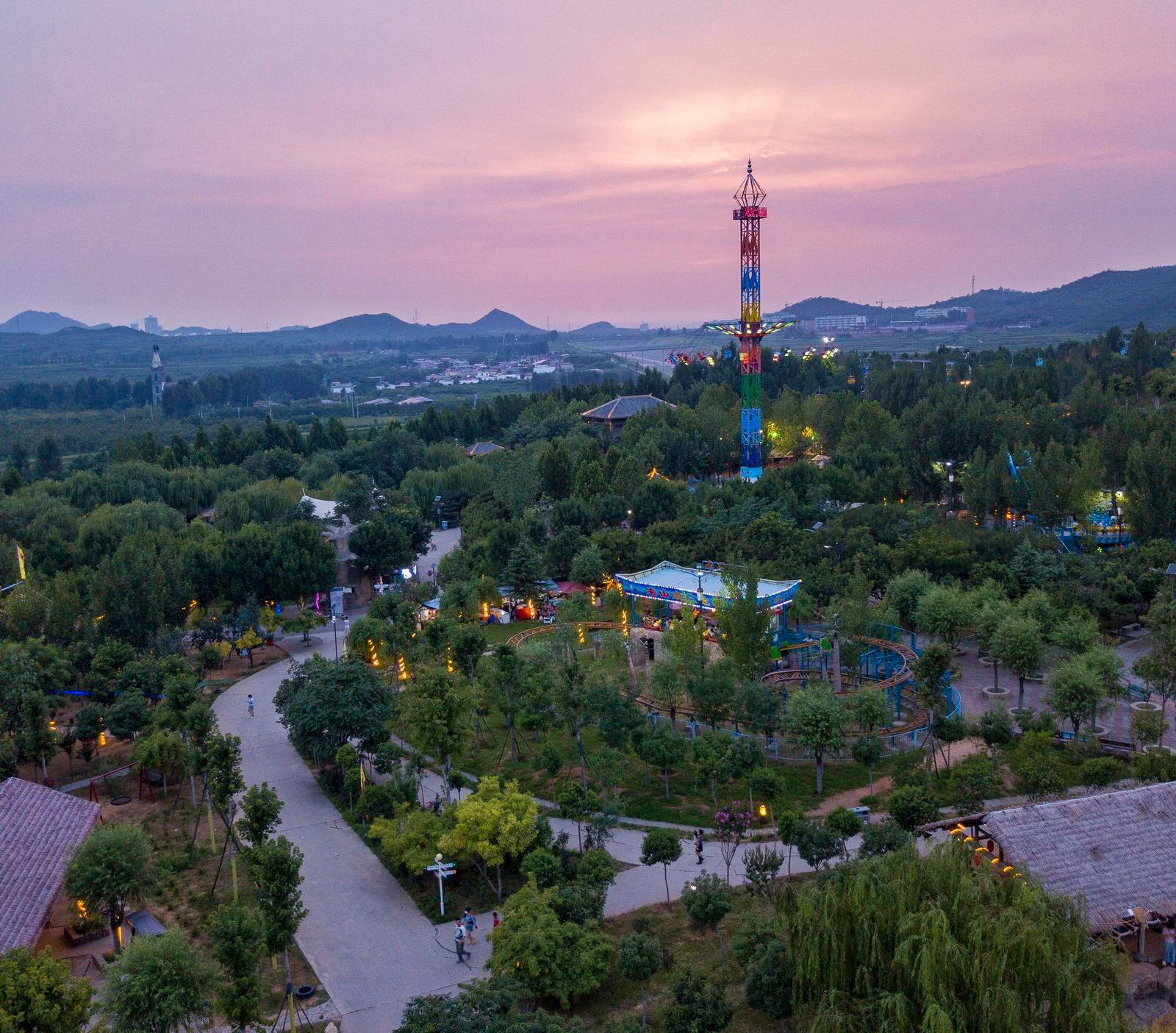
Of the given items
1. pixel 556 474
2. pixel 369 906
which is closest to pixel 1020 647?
pixel 369 906

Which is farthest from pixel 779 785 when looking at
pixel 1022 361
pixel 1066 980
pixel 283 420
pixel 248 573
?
pixel 283 420

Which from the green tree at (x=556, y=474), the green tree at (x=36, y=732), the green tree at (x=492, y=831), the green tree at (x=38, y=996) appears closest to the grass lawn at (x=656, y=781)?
the green tree at (x=492, y=831)

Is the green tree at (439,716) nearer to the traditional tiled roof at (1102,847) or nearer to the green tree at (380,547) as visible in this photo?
the traditional tiled roof at (1102,847)

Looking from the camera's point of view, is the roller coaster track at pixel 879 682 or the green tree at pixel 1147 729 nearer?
the green tree at pixel 1147 729

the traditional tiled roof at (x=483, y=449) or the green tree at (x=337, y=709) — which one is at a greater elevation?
the traditional tiled roof at (x=483, y=449)

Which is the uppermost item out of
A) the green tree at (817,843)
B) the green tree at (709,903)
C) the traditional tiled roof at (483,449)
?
the traditional tiled roof at (483,449)

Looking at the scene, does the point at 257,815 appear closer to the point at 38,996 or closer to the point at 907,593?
the point at 38,996
